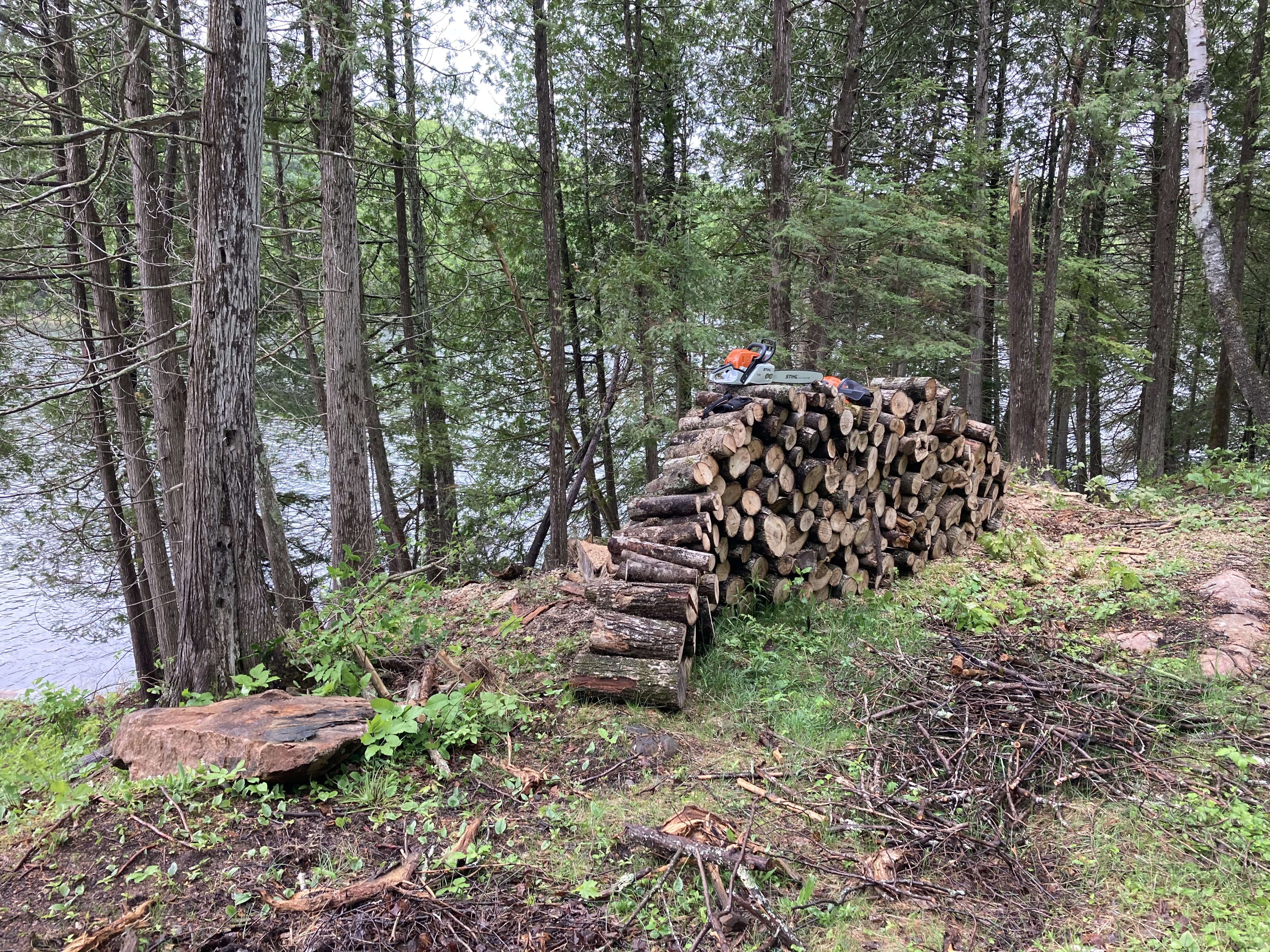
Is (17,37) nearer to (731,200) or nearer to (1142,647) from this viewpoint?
(731,200)

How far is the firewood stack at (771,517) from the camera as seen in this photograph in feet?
14.0

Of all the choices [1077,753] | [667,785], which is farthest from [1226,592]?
[667,785]

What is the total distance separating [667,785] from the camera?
3.26 meters

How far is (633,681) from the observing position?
404cm

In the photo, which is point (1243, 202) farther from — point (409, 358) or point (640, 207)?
point (409, 358)

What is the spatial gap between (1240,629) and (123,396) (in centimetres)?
1070

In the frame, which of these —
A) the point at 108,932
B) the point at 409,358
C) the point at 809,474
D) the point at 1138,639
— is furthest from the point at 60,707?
the point at 1138,639

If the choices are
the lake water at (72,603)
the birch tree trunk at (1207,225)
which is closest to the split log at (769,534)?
the lake water at (72,603)

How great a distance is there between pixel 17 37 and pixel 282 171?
104 inches

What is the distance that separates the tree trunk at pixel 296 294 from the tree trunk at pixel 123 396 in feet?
6.28

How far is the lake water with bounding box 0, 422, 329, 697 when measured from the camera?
913cm

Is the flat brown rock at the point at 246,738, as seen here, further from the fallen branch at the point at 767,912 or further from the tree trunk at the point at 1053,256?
the tree trunk at the point at 1053,256

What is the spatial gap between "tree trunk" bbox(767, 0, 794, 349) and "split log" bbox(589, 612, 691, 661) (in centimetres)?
651

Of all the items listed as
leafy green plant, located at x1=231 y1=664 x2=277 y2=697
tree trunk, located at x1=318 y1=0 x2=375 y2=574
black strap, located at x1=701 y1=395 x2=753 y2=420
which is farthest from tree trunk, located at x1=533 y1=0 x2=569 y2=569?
leafy green plant, located at x1=231 y1=664 x2=277 y2=697
